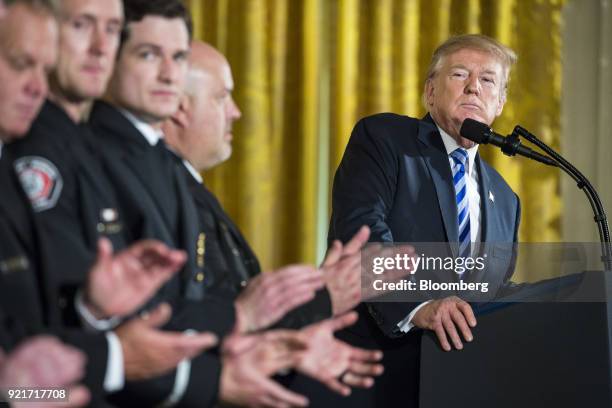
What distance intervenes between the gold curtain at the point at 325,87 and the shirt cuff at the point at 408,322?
1.94 meters

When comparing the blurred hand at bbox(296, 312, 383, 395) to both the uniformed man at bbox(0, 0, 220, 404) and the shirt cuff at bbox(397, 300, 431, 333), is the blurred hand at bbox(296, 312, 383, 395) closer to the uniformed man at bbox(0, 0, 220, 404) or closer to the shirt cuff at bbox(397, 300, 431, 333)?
the uniformed man at bbox(0, 0, 220, 404)

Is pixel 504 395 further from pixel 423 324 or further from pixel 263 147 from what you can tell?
pixel 263 147

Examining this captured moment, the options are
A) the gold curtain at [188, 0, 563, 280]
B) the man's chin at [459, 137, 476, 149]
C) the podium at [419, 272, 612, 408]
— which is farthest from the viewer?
the gold curtain at [188, 0, 563, 280]

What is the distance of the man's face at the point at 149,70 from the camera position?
163cm

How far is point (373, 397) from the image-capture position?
7.45ft

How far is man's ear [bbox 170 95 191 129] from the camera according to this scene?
1.84m

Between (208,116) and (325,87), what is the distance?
251 centimetres

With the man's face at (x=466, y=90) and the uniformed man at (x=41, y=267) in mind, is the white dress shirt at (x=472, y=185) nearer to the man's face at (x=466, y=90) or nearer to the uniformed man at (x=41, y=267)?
the man's face at (x=466, y=90)

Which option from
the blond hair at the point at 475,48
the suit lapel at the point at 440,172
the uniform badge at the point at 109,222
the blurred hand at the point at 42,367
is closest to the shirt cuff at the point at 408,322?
the suit lapel at the point at 440,172

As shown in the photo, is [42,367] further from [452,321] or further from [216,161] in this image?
[452,321]

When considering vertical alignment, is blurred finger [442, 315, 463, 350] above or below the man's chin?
below

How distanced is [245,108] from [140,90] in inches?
98.4

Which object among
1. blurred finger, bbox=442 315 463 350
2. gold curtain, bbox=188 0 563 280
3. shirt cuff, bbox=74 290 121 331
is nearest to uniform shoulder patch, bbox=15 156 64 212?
shirt cuff, bbox=74 290 121 331

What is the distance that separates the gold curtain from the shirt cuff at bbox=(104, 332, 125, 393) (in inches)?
111
